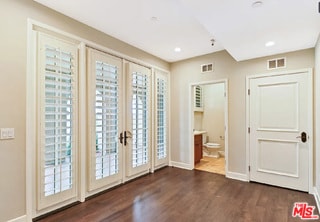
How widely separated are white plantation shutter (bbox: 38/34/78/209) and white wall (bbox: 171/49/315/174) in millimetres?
2765

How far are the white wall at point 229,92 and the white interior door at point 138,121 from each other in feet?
3.11

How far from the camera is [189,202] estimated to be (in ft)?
9.82

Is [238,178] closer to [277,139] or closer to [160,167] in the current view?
[277,139]

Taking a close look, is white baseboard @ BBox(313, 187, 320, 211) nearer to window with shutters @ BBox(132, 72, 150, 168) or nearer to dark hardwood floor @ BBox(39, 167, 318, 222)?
dark hardwood floor @ BBox(39, 167, 318, 222)

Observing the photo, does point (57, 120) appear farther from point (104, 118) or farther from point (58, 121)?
point (104, 118)

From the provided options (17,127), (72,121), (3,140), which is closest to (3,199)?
(3,140)

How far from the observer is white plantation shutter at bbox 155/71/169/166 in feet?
15.2

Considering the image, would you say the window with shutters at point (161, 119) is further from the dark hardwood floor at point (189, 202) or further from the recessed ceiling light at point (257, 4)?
the recessed ceiling light at point (257, 4)

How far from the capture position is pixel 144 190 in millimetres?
3447

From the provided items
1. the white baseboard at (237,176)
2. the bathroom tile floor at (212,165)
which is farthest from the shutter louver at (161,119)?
the white baseboard at (237,176)

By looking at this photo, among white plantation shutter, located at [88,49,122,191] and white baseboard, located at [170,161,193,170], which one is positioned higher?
white plantation shutter, located at [88,49,122,191]

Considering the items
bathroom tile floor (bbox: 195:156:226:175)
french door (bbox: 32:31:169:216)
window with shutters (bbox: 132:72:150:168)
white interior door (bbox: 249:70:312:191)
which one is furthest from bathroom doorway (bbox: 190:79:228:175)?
french door (bbox: 32:31:169:216)

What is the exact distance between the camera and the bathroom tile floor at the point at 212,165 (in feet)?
15.5

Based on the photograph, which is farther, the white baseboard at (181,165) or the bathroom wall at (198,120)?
the bathroom wall at (198,120)
